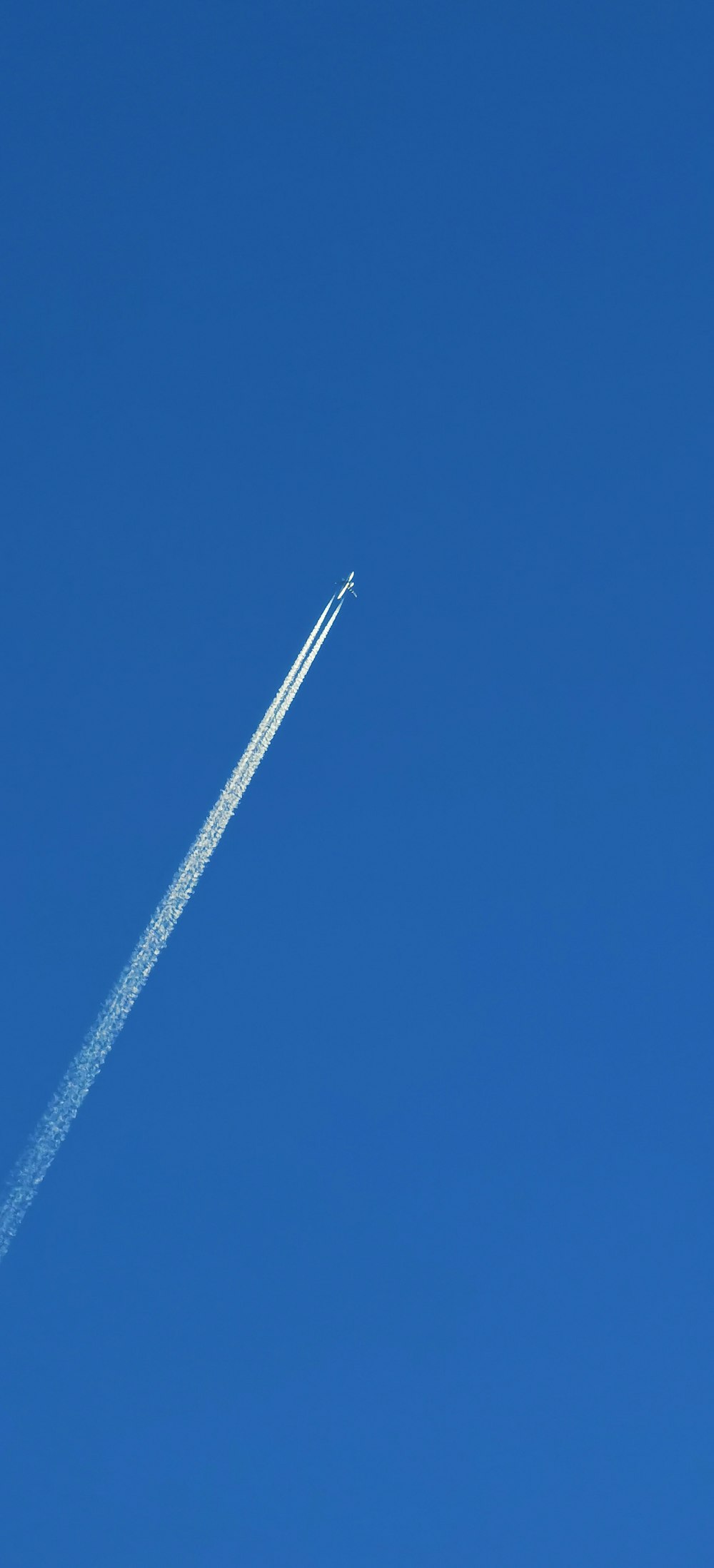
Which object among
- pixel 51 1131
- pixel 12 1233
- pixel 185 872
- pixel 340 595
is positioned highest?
pixel 340 595

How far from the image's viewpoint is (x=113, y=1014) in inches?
832

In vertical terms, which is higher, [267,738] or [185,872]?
[267,738]

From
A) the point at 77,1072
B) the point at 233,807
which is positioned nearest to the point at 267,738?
the point at 233,807

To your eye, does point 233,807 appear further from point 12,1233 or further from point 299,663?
point 12,1233

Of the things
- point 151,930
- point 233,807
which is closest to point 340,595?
point 233,807

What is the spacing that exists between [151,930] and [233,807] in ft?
6.94

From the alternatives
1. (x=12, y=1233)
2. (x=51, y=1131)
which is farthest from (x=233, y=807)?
(x=12, y=1233)

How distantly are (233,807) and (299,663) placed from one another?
7.58 ft

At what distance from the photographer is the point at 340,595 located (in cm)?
2200

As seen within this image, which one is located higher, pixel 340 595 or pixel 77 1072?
pixel 340 595

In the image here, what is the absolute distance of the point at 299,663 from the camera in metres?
21.9

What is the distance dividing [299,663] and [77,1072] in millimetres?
6590

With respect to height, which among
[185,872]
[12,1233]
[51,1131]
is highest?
[185,872]

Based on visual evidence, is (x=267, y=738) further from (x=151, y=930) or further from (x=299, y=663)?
(x=151, y=930)
